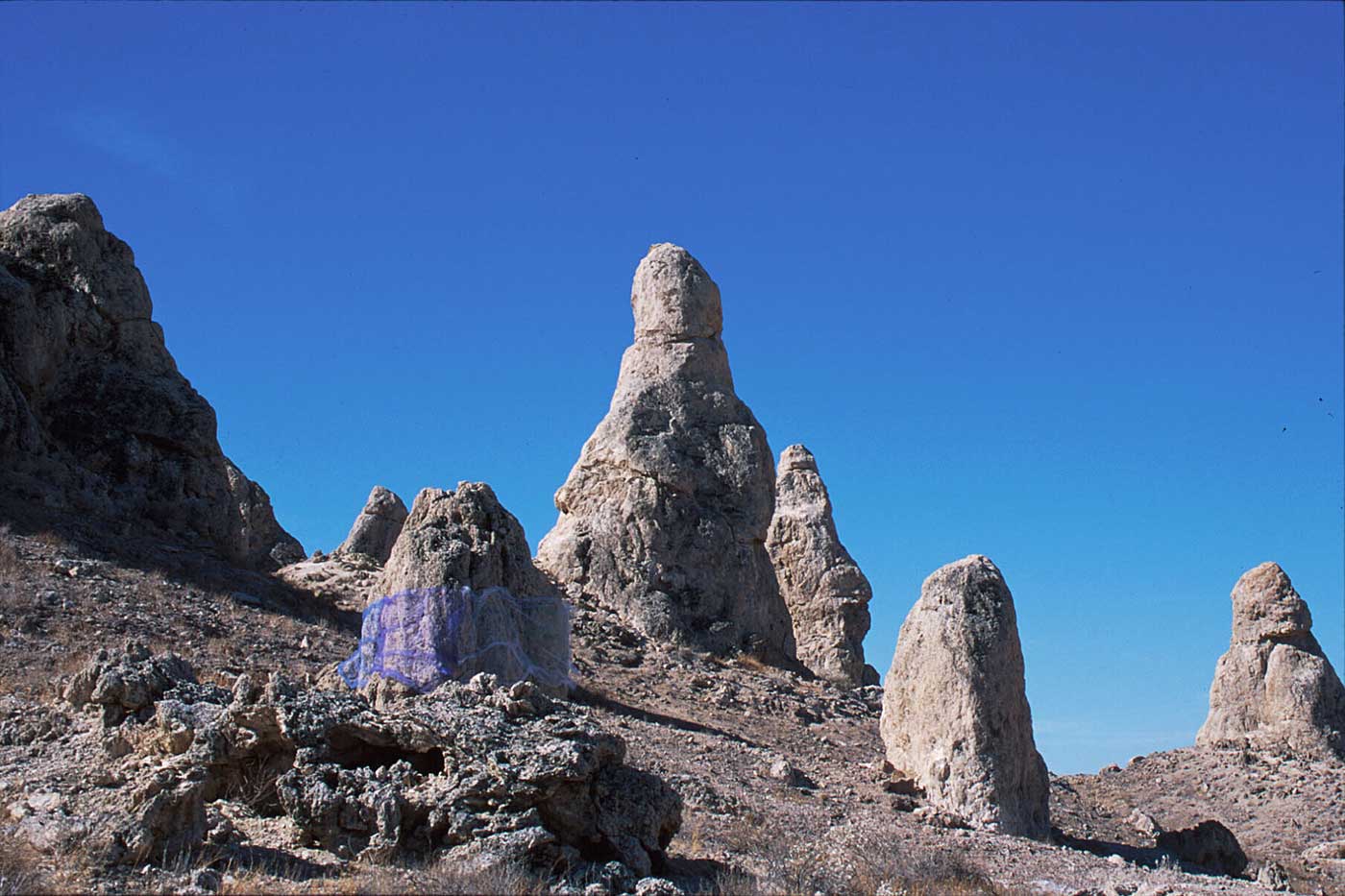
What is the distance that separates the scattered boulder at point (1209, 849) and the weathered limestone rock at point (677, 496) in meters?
8.26

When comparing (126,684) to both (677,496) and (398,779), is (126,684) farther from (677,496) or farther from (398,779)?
(677,496)

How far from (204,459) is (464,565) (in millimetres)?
9273

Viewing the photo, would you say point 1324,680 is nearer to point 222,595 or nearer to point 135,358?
point 222,595

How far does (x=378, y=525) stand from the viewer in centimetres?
2770

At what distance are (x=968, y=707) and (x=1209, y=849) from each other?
393 centimetres

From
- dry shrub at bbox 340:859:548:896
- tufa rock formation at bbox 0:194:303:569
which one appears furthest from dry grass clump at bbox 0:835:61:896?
tufa rock formation at bbox 0:194:303:569

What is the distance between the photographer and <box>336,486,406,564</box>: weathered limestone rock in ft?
89.7

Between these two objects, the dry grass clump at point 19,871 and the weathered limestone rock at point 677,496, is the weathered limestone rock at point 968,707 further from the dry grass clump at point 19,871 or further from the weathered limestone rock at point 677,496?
the dry grass clump at point 19,871

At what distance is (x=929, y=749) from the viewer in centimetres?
1409

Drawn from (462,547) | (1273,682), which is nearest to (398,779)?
(462,547)

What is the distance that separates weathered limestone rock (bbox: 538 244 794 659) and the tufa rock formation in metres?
5.48

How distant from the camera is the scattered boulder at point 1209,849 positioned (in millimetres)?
15391

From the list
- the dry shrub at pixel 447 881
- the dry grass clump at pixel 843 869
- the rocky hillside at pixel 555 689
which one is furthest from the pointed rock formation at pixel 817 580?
the dry shrub at pixel 447 881

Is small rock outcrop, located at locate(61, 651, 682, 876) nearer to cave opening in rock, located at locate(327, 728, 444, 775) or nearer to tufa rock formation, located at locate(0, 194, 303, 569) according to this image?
cave opening in rock, located at locate(327, 728, 444, 775)
